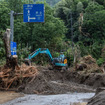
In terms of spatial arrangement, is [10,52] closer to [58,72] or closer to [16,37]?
[58,72]

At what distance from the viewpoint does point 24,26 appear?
31.2m

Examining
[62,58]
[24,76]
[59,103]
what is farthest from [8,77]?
[62,58]

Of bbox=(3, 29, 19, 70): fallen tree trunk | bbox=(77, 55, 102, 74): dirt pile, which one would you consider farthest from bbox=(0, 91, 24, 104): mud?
bbox=(77, 55, 102, 74): dirt pile

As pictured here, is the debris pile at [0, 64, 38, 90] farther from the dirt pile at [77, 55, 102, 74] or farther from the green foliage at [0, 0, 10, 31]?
the green foliage at [0, 0, 10, 31]

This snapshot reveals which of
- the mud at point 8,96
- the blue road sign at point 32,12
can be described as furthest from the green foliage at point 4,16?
the mud at point 8,96

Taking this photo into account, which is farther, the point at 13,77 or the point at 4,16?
the point at 4,16

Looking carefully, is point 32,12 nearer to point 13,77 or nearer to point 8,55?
point 8,55

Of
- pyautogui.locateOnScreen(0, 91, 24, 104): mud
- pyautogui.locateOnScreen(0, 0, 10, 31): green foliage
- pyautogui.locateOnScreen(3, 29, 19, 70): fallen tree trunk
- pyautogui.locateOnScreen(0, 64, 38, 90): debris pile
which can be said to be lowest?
pyautogui.locateOnScreen(0, 91, 24, 104): mud

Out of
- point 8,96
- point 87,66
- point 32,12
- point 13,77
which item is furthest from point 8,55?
point 87,66

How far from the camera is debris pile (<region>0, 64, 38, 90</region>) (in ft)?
49.0

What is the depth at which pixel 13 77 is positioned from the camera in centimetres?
1512

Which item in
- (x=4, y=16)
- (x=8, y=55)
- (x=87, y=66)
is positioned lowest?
(x=87, y=66)

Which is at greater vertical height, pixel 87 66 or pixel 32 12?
pixel 32 12

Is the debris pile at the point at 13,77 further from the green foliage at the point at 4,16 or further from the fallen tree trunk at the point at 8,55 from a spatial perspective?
the green foliage at the point at 4,16
